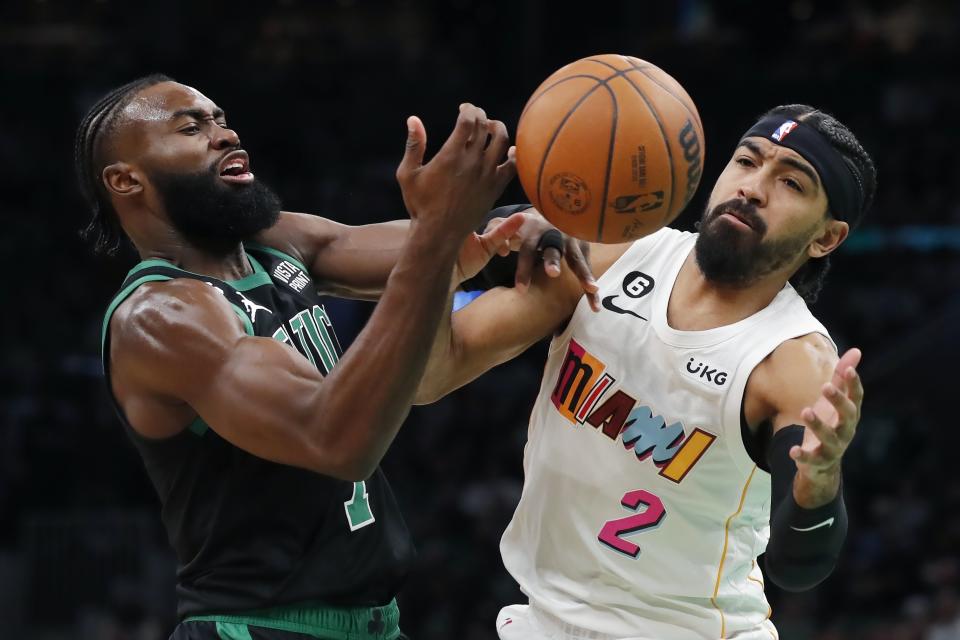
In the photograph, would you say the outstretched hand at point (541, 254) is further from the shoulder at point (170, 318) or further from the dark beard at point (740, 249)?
the shoulder at point (170, 318)

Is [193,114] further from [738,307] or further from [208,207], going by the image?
[738,307]

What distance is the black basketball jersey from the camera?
3688 millimetres

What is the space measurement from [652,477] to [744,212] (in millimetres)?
875

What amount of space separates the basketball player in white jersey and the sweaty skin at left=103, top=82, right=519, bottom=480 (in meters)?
0.55

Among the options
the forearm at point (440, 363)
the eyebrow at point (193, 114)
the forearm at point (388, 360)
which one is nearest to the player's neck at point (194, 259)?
the eyebrow at point (193, 114)

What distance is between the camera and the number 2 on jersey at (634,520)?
154 inches

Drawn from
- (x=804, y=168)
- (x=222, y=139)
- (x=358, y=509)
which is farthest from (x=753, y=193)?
(x=222, y=139)

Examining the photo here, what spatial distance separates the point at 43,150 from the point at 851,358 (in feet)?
38.1

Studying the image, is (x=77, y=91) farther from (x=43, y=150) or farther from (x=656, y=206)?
(x=656, y=206)

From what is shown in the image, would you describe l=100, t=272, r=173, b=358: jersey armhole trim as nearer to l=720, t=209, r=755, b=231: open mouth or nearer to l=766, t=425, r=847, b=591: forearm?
l=720, t=209, r=755, b=231: open mouth

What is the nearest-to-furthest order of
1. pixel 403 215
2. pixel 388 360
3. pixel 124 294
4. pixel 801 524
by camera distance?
pixel 388 360, pixel 801 524, pixel 124 294, pixel 403 215

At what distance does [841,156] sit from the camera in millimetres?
3992

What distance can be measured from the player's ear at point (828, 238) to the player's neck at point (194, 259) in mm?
1828

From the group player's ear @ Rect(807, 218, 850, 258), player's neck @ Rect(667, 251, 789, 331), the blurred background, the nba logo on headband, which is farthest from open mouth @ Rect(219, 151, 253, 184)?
the blurred background
